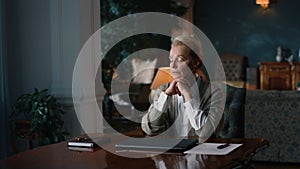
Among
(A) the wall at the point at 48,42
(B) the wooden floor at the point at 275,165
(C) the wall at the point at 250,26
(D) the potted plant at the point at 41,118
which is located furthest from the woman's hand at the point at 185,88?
(C) the wall at the point at 250,26

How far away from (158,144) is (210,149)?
0.77 ft

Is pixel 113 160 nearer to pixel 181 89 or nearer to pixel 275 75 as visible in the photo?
pixel 181 89

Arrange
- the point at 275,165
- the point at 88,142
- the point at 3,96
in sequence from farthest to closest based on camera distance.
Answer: the point at 275,165 → the point at 3,96 → the point at 88,142

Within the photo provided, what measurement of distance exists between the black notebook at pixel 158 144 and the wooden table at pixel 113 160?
0.08 meters

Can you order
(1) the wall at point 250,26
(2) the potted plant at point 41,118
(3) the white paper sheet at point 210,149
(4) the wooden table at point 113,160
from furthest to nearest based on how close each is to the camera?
(1) the wall at point 250,26
(2) the potted plant at point 41,118
(3) the white paper sheet at point 210,149
(4) the wooden table at point 113,160

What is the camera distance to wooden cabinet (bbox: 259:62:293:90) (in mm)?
9492

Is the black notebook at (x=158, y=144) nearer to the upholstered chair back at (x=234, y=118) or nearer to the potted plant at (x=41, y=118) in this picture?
the upholstered chair back at (x=234, y=118)

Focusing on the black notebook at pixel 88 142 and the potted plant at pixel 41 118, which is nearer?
the black notebook at pixel 88 142

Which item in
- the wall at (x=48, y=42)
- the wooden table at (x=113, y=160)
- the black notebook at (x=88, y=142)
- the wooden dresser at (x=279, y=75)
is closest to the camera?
the wooden table at (x=113, y=160)

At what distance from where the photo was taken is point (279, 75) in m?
9.57

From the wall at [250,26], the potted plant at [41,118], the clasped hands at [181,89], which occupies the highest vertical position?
the wall at [250,26]

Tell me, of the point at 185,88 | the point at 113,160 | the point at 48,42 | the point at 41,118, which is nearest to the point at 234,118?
the point at 185,88

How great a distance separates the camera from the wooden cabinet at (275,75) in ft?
31.1

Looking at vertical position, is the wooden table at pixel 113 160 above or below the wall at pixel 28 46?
below
